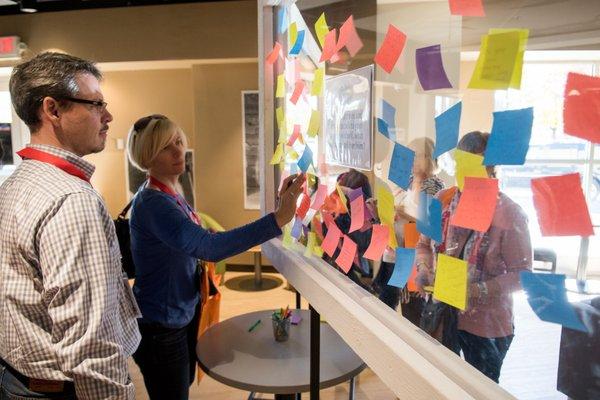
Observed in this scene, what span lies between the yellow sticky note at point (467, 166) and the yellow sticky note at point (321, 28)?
62cm

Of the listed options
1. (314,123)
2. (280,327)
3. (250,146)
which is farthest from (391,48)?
(250,146)

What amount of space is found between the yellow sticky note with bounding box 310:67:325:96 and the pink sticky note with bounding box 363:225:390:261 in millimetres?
464

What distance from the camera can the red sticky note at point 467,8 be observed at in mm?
596

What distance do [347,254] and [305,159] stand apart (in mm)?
371

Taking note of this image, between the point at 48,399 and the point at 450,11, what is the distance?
Answer: 3.83ft

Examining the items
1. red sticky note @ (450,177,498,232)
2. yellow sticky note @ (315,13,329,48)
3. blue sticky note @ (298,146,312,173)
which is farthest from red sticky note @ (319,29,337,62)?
red sticky note @ (450,177,498,232)

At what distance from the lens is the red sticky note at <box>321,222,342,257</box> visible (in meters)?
1.13

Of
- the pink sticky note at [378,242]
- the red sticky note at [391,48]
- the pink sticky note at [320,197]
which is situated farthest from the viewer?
the pink sticky note at [320,197]

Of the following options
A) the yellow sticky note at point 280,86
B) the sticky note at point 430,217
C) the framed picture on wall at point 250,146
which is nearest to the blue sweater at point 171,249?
the yellow sticky note at point 280,86

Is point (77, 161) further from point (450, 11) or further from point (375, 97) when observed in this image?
point (450, 11)

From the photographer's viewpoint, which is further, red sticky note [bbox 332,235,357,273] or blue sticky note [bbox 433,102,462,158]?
red sticky note [bbox 332,235,357,273]

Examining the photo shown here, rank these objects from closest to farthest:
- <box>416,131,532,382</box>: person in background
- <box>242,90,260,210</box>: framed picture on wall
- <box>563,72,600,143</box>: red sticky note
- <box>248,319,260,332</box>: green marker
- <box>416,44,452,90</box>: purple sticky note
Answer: <box>563,72,600,143</box>: red sticky note → <box>416,131,532,382</box>: person in background → <box>416,44,452,90</box>: purple sticky note → <box>248,319,260,332</box>: green marker → <box>242,90,260,210</box>: framed picture on wall

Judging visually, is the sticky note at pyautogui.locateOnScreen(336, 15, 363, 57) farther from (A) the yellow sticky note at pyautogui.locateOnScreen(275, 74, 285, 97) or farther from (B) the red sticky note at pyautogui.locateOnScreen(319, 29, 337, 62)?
(A) the yellow sticky note at pyautogui.locateOnScreen(275, 74, 285, 97)

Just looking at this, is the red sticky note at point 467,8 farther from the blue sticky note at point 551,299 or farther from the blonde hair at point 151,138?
the blonde hair at point 151,138
